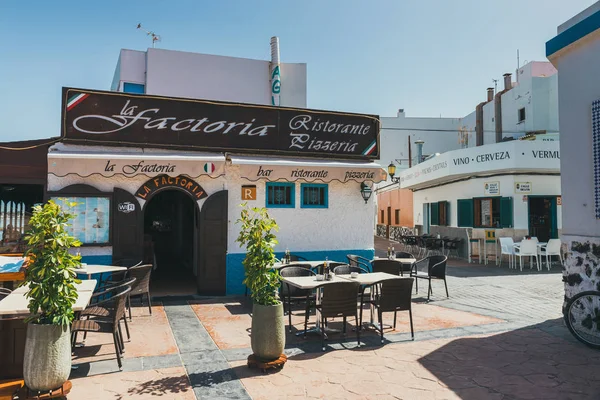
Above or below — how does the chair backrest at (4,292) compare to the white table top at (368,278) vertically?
below

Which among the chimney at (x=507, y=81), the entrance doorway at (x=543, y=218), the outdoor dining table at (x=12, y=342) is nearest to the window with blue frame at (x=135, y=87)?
the outdoor dining table at (x=12, y=342)

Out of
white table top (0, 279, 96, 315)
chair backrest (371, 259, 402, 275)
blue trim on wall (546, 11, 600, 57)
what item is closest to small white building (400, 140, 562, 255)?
blue trim on wall (546, 11, 600, 57)

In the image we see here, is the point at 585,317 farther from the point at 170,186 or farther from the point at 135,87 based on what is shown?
the point at 135,87

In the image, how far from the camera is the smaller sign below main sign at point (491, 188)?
16.9 metres

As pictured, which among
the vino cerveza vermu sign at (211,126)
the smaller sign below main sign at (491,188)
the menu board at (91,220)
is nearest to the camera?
the menu board at (91,220)

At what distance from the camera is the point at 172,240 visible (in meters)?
19.0

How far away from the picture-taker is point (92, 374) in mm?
5258

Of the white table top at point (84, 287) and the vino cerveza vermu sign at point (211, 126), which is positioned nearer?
the white table top at point (84, 287)

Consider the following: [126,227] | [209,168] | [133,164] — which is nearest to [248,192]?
[209,168]

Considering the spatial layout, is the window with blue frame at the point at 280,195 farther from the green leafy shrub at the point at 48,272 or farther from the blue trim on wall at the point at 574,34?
the green leafy shrub at the point at 48,272

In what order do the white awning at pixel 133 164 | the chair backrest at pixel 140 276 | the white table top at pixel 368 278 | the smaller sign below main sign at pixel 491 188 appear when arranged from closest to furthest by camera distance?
the white table top at pixel 368 278
the chair backrest at pixel 140 276
the white awning at pixel 133 164
the smaller sign below main sign at pixel 491 188

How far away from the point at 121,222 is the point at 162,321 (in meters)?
2.80

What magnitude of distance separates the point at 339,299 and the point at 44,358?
3694 mm

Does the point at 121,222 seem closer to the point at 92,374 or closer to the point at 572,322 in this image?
the point at 92,374
